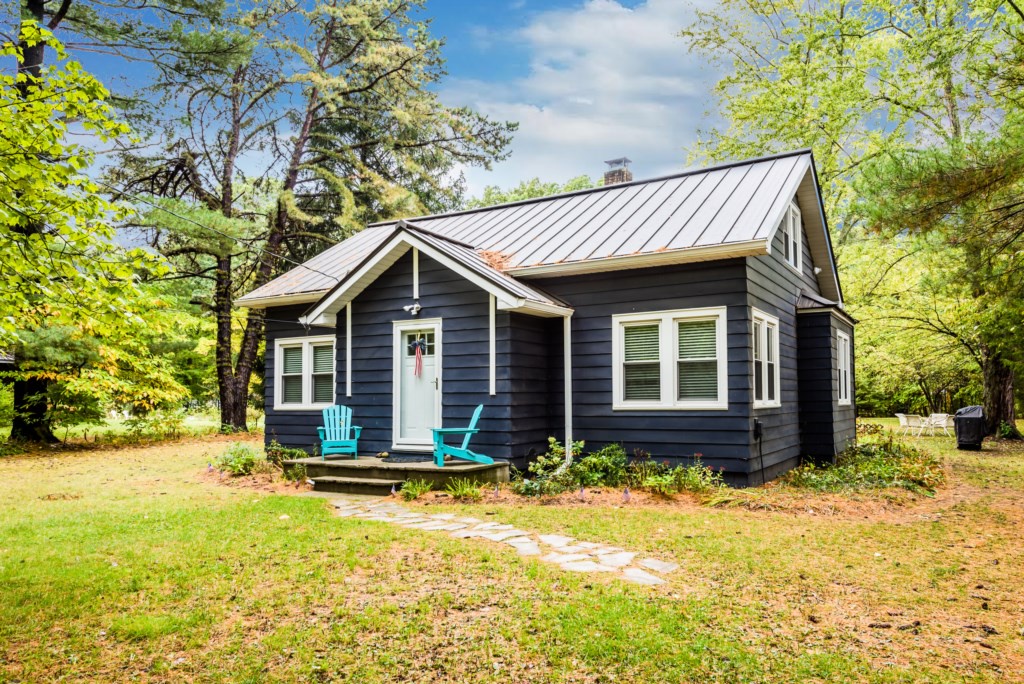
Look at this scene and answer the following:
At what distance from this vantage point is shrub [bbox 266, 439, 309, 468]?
1251 centimetres

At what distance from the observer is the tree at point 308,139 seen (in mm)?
21062

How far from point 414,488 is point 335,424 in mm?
2562

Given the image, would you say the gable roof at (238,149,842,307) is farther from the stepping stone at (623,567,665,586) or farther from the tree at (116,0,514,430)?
the tree at (116,0,514,430)

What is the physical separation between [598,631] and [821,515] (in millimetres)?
4999

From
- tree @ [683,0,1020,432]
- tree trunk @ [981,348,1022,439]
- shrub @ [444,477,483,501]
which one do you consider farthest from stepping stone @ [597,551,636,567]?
tree trunk @ [981,348,1022,439]

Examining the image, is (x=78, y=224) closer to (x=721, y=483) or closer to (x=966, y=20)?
(x=721, y=483)

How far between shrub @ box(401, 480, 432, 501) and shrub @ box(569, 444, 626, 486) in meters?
2.05

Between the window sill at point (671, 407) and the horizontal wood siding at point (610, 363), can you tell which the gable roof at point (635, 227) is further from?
the window sill at point (671, 407)

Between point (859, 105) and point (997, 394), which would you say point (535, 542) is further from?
point (859, 105)

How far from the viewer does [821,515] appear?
811 cm

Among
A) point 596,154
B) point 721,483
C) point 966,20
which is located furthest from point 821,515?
point 596,154

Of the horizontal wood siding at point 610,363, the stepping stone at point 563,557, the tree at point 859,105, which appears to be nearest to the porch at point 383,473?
the horizontal wood siding at point 610,363

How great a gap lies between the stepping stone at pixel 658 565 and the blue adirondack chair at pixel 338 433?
21.2 feet

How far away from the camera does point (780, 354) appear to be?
11.5 meters
